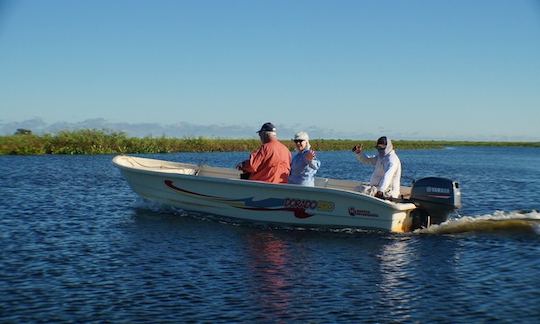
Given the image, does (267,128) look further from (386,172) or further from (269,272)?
(269,272)

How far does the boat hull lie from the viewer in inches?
434

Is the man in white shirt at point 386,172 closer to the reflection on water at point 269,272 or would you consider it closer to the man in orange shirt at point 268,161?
the man in orange shirt at point 268,161


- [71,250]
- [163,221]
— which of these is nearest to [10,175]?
[163,221]

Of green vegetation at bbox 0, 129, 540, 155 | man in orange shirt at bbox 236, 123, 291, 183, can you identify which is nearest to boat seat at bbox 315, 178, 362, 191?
man in orange shirt at bbox 236, 123, 291, 183

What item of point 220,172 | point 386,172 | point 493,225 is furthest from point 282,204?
point 220,172

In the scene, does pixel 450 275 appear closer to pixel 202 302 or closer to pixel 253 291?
pixel 253 291

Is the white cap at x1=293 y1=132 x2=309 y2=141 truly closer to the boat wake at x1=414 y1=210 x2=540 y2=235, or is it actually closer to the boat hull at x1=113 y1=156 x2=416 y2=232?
the boat hull at x1=113 y1=156 x2=416 y2=232

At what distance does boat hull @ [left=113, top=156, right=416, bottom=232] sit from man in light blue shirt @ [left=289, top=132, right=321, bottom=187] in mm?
499

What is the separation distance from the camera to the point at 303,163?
38.8ft

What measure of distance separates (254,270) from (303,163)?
3.90 metres

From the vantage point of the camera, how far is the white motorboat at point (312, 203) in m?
11.1

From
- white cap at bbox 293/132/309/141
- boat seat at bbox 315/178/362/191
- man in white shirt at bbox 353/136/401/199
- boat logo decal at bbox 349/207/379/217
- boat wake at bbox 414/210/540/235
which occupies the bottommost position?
boat wake at bbox 414/210/540/235

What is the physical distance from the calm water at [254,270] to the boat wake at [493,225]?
0.9 inches

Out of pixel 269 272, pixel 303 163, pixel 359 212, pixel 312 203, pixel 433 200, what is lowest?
pixel 269 272
